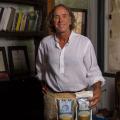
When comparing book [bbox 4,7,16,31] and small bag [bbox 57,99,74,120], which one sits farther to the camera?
book [bbox 4,7,16,31]

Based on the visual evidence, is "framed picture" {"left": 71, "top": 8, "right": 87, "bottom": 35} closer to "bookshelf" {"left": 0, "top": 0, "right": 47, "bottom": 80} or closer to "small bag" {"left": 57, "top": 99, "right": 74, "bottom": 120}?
"bookshelf" {"left": 0, "top": 0, "right": 47, "bottom": 80}

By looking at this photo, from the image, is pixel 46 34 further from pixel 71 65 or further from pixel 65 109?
pixel 65 109

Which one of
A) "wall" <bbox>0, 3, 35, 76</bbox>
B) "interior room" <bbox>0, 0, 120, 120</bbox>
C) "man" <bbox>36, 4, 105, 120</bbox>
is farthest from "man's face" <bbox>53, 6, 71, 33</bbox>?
"wall" <bbox>0, 3, 35, 76</bbox>

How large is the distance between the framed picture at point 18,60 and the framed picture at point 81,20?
68 cm

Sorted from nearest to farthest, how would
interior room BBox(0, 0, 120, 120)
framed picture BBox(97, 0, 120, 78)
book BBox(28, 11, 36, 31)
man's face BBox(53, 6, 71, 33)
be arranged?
1. man's face BBox(53, 6, 71, 33)
2. interior room BBox(0, 0, 120, 120)
3. book BBox(28, 11, 36, 31)
4. framed picture BBox(97, 0, 120, 78)

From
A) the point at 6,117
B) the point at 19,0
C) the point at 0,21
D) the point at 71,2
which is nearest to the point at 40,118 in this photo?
the point at 6,117

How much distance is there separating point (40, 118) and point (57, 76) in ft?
2.54

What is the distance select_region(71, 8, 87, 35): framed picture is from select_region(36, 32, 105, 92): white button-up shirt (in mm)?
1173

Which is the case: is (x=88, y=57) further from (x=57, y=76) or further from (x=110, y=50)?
(x=110, y=50)

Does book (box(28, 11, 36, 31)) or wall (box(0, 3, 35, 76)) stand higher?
book (box(28, 11, 36, 31))

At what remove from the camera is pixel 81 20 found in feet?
11.6

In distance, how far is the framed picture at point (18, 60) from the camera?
2.98 m

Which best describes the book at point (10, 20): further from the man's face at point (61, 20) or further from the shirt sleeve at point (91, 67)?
the shirt sleeve at point (91, 67)

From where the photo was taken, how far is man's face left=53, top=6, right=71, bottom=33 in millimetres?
2182
